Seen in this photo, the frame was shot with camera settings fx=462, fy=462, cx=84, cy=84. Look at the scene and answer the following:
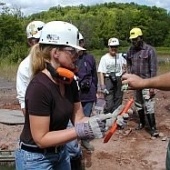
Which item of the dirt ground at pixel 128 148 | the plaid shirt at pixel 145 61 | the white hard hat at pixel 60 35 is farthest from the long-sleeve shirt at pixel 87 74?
the white hard hat at pixel 60 35

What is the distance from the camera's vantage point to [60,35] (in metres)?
2.91

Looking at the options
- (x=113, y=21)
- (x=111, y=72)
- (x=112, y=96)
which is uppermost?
(x=111, y=72)

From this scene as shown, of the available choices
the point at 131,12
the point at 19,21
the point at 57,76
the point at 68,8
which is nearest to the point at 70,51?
the point at 57,76

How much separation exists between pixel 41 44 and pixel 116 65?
5.36 metres

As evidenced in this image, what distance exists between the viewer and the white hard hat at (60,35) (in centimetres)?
290

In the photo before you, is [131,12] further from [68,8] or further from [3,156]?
[3,156]

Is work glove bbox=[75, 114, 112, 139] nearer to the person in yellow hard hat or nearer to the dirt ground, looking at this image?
the dirt ground

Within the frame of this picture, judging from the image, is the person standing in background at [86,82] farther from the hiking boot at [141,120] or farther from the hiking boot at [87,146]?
the hiking boot at [141,120]

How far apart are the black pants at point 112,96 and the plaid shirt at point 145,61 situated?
755 mm

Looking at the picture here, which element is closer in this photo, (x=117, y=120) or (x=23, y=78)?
(x=117, y=120)

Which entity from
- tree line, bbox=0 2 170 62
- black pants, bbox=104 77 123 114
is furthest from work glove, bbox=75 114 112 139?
tree line, bbox=0 2 170 62

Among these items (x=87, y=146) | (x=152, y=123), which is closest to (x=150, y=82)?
(x=87, y=146)

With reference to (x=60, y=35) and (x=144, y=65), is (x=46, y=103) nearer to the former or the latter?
(x=60, y=35)

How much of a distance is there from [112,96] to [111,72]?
48 centimetres
